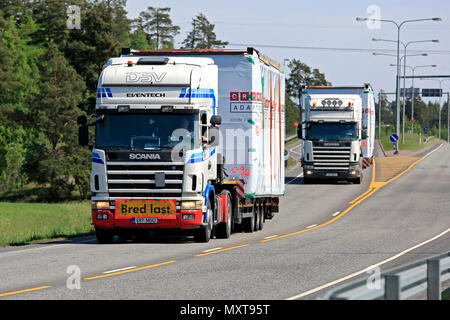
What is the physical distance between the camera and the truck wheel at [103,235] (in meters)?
19.5

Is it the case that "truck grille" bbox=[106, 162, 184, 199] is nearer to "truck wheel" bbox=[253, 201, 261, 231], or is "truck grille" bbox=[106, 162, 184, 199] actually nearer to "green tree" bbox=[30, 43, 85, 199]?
"truck wheel" bbox=[253, 201, 261, 231]

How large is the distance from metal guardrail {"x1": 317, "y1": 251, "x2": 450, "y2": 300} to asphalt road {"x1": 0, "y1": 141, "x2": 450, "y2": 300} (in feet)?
6.99

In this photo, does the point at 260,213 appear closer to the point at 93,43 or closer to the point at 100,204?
the point at 100,204

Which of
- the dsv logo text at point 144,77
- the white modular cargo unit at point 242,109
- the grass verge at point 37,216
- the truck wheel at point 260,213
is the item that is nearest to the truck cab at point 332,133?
the grass verge at point 37,216

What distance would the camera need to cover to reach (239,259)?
16141mm

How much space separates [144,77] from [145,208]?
2.78m

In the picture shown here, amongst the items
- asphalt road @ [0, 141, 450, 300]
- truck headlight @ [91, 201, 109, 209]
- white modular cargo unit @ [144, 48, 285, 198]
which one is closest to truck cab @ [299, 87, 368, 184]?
asphalt road @ [0, 141, 450, 300]

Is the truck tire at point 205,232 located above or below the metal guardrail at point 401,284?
below

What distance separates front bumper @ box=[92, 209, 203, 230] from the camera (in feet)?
61.0

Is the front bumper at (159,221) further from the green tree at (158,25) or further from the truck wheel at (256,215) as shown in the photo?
the green tree at (158,25)

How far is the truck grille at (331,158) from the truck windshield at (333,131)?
0.66 m
